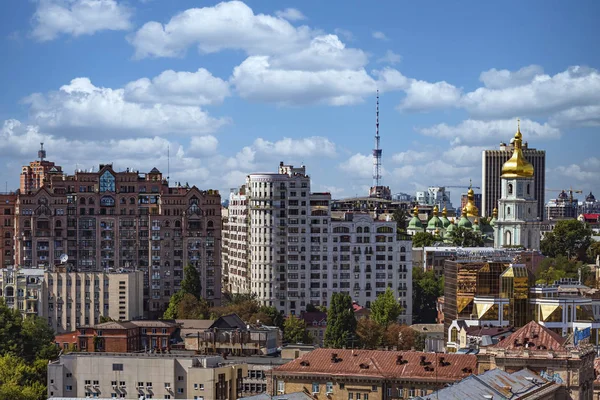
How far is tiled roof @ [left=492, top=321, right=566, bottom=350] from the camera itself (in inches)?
4122

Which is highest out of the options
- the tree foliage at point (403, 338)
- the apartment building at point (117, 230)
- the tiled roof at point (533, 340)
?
the apartment building at point (117, 230)

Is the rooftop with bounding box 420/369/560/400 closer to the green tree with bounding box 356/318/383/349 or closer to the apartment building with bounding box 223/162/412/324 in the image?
the green tree with bounding box 356/318/383/349

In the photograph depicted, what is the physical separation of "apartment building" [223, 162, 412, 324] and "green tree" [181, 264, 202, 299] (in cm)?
1057

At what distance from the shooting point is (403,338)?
153500mm

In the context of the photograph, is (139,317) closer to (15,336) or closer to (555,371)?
(15,336)

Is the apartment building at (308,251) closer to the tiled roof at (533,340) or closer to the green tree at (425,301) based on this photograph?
the green tree at (425,301)

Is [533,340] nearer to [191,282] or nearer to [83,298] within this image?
[83,298]

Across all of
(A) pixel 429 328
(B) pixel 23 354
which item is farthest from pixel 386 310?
(B) pixel 23 354

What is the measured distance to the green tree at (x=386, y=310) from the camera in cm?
16775

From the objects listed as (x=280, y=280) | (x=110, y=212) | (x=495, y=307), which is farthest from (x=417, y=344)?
(x=110, y=212)

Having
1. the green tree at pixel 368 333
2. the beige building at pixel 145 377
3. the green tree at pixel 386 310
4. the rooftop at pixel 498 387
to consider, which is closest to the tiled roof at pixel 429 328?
the green tree at pixel 386 310

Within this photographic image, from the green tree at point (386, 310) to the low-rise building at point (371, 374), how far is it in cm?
5941

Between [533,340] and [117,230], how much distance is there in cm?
8427

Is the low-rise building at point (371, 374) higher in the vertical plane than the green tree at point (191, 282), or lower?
lower
